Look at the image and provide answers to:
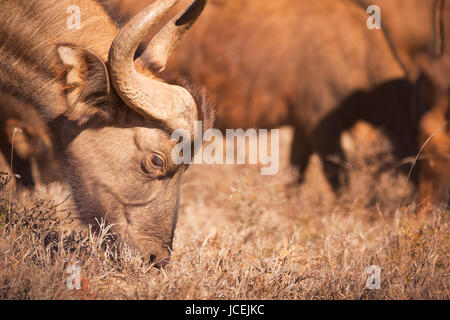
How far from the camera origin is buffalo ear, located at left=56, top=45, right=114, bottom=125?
3.48m

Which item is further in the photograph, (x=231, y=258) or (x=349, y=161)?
(x=349, y=161)

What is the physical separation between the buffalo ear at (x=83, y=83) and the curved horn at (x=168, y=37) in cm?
37

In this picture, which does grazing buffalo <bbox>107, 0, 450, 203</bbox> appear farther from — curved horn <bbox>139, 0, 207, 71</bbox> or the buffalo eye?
the buffalo eye

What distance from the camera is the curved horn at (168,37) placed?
3.74m
